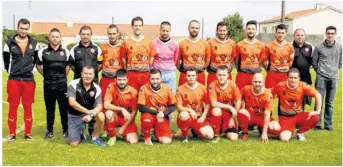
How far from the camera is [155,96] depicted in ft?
22.3

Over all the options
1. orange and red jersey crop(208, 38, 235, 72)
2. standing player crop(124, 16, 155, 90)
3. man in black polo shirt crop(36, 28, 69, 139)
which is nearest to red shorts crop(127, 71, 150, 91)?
standing player crop(124, 16, 155, 90)

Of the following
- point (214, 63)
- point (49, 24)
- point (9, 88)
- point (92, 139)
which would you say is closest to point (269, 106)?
point (214, 63)

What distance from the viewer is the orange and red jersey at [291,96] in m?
7.15

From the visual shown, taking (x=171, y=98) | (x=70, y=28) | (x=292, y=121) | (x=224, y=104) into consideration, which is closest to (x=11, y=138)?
(x=171, y=98)

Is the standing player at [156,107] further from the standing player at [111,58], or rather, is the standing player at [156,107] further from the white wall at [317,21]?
the white wall at [317,21]

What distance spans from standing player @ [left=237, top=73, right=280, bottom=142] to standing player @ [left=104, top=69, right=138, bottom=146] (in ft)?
5.39

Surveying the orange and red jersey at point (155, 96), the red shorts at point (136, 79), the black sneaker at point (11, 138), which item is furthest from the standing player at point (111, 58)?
the black sneaker at point (11, 138)

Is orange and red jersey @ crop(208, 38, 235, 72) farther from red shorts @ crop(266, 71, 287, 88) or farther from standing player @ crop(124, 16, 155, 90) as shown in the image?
standing player @ crop(124, 16, 155, 90)

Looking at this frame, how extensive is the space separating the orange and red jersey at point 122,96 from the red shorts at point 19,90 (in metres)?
1.17

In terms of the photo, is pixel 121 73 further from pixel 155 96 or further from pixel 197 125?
pixel 197 125

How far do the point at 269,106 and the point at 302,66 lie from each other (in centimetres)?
131

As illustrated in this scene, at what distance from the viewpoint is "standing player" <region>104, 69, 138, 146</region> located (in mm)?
6707

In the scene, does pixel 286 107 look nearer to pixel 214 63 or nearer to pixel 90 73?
pixel 214 63

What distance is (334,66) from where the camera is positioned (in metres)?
7.92
